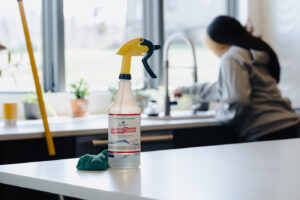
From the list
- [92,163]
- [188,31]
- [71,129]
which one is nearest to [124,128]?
[92,163]

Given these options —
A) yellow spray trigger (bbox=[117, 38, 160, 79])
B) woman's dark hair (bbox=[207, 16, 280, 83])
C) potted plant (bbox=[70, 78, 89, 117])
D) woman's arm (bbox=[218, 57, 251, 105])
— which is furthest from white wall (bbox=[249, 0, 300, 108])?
yellow spray trigger (bbox=[117, 38, 160, 79])

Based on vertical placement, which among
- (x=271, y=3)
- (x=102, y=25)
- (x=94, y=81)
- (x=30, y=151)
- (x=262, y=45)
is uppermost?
(x=271, y=3)

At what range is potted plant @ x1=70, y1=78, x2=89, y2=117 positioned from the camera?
2.66m

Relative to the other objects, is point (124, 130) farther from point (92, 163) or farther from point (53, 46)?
point (53, 46)

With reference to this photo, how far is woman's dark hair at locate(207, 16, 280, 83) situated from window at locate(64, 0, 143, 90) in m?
0.77

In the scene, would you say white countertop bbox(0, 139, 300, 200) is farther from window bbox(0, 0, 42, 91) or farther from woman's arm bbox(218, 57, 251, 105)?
window bbox(0, 0, 42, 91)

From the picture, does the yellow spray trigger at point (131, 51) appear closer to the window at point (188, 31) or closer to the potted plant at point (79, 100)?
the potted plant at point (79, 100)

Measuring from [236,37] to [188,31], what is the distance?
40.9 inches

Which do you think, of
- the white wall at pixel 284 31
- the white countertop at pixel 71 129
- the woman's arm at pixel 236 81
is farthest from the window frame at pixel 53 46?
the white wall at pixel 284 31

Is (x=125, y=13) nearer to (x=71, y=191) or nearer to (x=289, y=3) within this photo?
(x=289, y=3)

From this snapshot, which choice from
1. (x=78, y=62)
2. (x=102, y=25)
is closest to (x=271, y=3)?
(x=102, y=25)

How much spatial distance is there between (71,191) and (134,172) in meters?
0.17

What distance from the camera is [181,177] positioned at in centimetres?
88

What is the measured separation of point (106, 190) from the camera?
765mm
